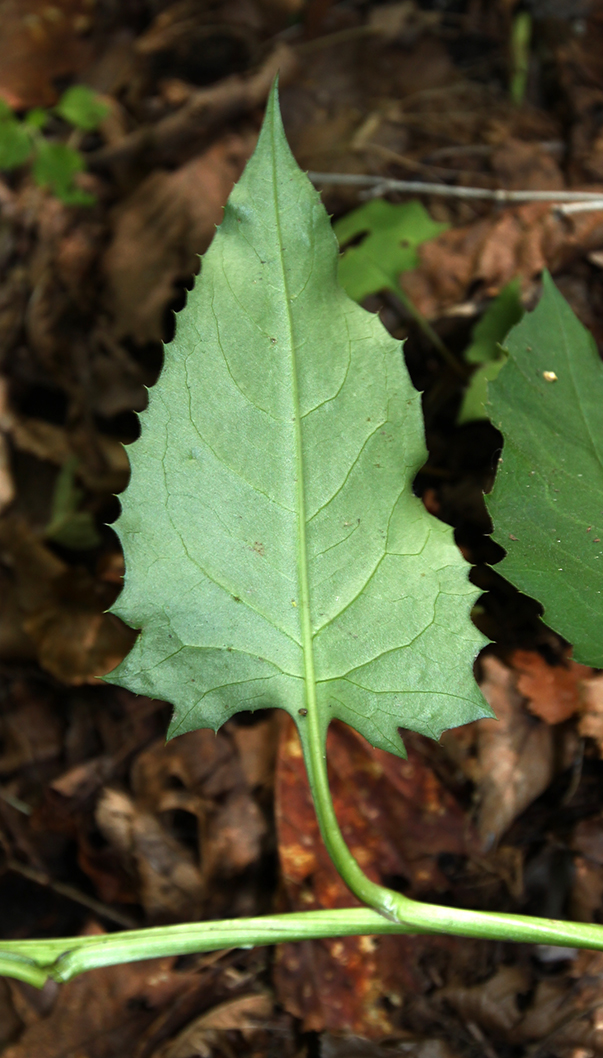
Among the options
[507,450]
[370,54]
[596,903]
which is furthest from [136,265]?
[596,903]

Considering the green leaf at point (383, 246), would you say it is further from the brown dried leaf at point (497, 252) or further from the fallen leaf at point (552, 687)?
the fallen leaf at point (552, 687)

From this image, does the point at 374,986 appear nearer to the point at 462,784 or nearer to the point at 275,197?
the point at 462,784

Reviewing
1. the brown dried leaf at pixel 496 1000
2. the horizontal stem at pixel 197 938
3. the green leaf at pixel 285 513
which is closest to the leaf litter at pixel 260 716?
the brown dried leaf at pixel 496 1000

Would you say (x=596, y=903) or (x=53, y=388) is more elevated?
(x=53, y=388)

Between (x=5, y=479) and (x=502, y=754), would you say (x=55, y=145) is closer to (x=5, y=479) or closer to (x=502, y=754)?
(x=5, y=479)

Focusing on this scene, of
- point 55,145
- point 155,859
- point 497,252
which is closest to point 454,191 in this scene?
point 497,252

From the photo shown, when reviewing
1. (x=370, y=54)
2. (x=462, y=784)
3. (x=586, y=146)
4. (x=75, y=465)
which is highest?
(x=370, y=54)
